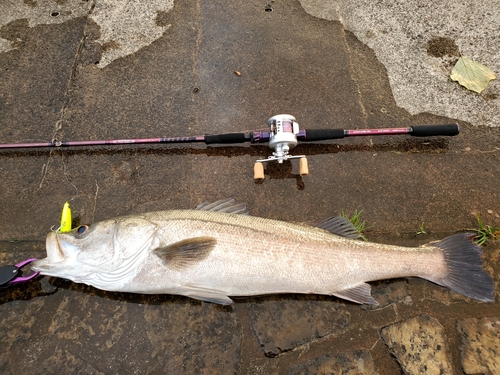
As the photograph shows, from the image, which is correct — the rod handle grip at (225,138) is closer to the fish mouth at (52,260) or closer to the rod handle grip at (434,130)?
the fish mouth at (52,260)

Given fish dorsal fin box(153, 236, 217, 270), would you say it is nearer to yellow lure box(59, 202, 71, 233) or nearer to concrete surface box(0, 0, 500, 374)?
concrete surface box(0, 0, 500, 374)

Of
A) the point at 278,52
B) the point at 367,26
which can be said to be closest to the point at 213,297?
the point at 278,52

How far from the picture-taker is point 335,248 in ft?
8.64

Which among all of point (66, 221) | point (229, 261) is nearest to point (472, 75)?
point (229, 261)

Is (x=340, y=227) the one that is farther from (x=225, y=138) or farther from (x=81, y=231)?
(x=81, y=231)

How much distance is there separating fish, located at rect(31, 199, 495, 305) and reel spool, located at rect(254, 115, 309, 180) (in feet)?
Answer: 1.77

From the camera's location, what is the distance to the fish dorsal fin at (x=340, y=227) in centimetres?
278

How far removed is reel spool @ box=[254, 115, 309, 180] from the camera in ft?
9.67

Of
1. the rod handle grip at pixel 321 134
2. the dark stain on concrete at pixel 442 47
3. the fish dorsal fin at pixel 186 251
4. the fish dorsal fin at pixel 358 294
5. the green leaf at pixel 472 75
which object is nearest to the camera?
the fish dorsal fin at pixel 186 251

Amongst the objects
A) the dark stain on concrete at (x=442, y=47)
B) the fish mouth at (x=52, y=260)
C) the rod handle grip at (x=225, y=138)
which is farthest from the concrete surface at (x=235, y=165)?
the fish mouth at (x=52, y=260)

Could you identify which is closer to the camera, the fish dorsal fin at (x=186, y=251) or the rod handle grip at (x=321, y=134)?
the fish dorsal fin at (x=186, y=251)

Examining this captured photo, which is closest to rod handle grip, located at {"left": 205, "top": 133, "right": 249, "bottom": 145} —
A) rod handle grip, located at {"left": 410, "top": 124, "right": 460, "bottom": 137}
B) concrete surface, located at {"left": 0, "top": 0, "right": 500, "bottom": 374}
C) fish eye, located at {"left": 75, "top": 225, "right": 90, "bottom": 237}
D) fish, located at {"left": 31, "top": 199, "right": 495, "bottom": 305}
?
concrete surface, located at {"left": 0, "top": 0, "right": 500, "bottom": 374}

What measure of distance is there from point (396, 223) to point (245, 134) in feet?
5.15

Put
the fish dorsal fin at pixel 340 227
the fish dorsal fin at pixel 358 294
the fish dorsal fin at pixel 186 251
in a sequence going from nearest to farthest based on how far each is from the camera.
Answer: the fish dorsal fin at pixel 186 251 < the fish dorsal fin at pixel 358 294 < the fish dorsal fin at pixel 340 227
